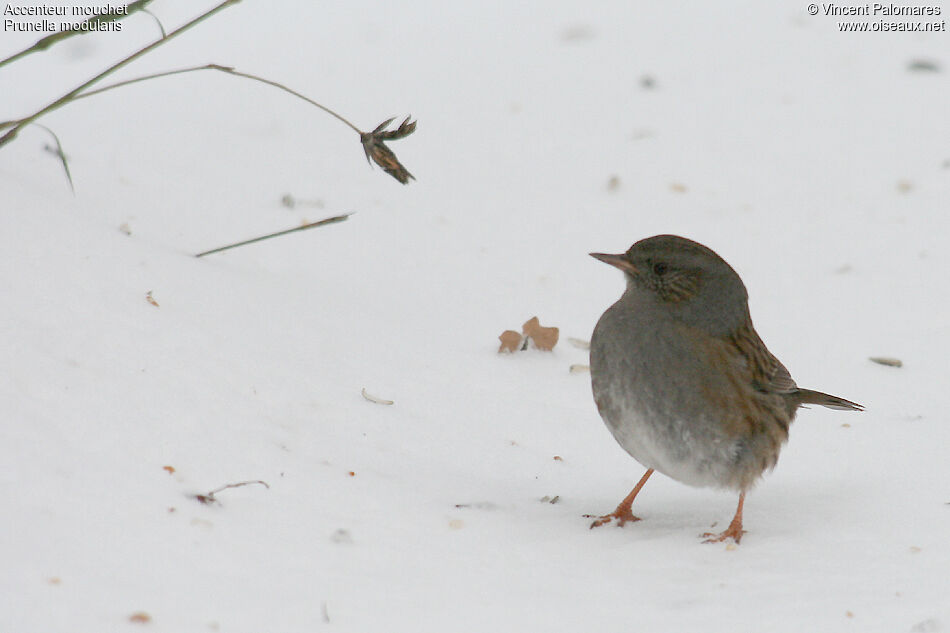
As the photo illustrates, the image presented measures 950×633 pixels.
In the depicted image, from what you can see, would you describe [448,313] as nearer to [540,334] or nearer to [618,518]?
[540,334]

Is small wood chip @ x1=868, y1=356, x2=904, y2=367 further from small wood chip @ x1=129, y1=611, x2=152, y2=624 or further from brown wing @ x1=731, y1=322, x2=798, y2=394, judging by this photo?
small wood chip @ x1=129, y1=611, x2=152, y2=624

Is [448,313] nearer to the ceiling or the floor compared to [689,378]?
nearer to the floor

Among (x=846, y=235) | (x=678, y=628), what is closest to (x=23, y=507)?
(x=678, y=628)

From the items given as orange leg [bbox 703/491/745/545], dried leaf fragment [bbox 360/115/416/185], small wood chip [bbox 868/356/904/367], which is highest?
dried leaf fragment [bbox 360/115/416/185]

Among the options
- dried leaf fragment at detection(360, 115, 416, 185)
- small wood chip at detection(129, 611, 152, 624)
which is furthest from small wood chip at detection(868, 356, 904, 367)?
small wood chip at detection(129, 611, 152, 624)

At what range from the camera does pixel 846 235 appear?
7.09 m

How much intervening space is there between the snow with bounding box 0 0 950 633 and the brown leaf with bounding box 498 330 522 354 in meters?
0.08

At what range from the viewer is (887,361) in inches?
228

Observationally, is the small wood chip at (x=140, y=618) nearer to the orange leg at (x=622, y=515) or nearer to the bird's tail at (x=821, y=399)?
the orange leg at (x=622, y=515)

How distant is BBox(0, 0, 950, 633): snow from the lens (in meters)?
3.24

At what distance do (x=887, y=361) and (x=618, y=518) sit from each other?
229 cm

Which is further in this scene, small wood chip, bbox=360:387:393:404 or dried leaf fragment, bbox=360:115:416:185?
small wood chip, bbox=360:387:393:404

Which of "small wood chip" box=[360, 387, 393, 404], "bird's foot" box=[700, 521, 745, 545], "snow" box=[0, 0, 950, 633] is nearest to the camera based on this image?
"snow" box=[0, 0, 950, 633]

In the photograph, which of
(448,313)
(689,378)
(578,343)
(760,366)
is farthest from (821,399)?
(448,313)
